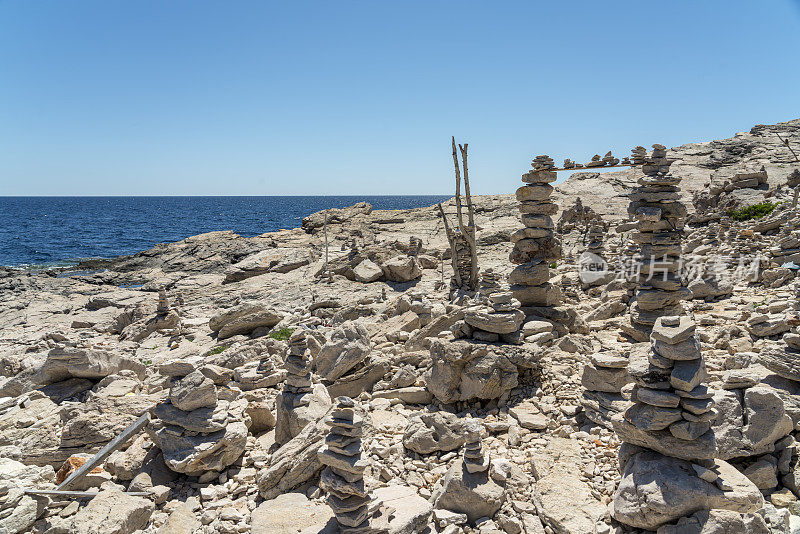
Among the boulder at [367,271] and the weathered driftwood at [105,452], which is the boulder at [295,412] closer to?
the weathered driftwood at [105,452]

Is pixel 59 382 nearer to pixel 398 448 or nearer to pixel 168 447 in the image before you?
pixel 168 447

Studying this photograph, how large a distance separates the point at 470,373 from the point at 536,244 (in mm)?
6315

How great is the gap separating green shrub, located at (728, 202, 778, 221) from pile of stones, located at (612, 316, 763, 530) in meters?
22.4

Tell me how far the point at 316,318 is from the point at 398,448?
31.6ft

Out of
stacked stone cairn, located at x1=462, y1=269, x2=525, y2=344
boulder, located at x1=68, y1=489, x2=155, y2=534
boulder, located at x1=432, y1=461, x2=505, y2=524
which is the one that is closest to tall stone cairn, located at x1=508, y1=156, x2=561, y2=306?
stacked stone cairn, located at x1=462, y1=269, x2=525, y2=344

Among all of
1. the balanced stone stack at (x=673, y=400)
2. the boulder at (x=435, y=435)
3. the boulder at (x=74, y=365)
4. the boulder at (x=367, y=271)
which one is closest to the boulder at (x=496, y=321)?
the boulder at (x=435, y=435)

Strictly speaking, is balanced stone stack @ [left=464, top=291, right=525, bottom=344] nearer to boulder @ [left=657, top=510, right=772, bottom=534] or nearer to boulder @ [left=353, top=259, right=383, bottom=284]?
boulder @ [left=657, top=510, right=772, bottom=534]

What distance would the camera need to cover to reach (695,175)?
4006 cm

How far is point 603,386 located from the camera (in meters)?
8.15

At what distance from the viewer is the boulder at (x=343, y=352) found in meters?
10.4

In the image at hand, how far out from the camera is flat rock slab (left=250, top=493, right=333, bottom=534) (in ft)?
19.7

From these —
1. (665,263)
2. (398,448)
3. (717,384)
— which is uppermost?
(665,263)

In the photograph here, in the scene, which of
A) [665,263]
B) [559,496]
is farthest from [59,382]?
[665,263]

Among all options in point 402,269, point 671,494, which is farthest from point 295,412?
point 402,269
